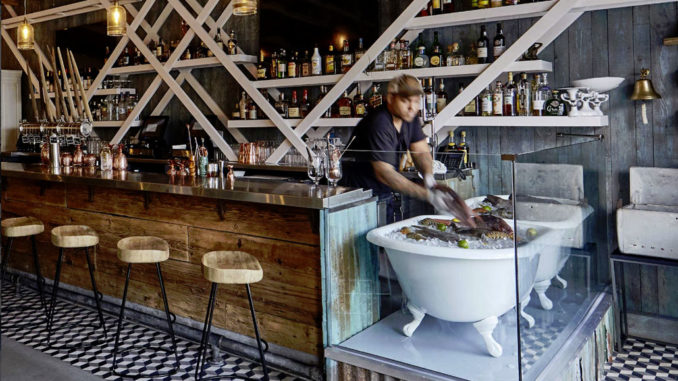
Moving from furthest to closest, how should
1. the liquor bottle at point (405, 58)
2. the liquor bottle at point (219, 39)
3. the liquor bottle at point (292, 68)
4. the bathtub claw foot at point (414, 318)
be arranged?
the liquor bottle at point (219, 39)
the liquor bottle at point (292, 68)
the liquor bottle at point (405, 58)
the bathtub claw foot at point (414, 318)

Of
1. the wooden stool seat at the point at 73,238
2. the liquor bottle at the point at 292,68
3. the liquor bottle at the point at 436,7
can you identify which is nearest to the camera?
the wooden stool seat at the point at 73,238

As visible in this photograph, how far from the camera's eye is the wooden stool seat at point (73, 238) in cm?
315

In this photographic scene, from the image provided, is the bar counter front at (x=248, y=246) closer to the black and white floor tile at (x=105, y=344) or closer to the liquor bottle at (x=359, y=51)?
the black and white floor tile at (x=105, y=344)

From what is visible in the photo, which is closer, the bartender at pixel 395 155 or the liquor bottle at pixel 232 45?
the bartender at pixel 395 155

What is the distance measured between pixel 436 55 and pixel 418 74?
185 millimetres

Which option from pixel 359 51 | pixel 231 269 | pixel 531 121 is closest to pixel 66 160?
pixel 359 51

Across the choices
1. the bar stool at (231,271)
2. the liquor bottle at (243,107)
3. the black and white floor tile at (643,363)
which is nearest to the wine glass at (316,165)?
the bar stool at (231,271)

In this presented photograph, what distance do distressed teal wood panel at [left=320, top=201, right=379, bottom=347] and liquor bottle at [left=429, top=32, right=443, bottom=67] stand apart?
1.57 m

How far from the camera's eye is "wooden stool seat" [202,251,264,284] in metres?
2.37

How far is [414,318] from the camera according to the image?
238 cm

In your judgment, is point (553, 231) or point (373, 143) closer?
point (553, 231)

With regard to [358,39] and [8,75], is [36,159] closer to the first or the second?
[8,75]

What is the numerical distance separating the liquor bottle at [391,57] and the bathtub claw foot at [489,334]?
2.26 metres

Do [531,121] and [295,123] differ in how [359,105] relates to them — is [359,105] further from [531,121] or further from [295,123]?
[531,121]
